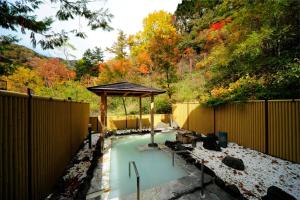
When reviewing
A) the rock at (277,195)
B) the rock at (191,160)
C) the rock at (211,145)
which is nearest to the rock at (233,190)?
the rock at (277,195)

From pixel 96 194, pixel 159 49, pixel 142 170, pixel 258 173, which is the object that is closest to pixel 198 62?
pixel 159 49

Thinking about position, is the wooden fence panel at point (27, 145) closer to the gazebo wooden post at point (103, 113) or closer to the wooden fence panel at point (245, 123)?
the gazebo wooden post at point (103, 113)

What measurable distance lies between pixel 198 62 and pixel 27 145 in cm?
1848

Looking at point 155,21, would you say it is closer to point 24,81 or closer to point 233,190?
point 24,81

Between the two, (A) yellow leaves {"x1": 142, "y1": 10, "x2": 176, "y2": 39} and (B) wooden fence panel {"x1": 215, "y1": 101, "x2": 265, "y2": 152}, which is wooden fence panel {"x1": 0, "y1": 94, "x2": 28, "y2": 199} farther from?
(A) yellow leaves {"x1": 142, "y1": 10, "x2": 176, "y2": 39}

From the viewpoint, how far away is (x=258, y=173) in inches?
188

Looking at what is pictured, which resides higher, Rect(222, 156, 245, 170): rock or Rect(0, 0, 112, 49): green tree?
Rect(0, 0, 112, 49): green tree

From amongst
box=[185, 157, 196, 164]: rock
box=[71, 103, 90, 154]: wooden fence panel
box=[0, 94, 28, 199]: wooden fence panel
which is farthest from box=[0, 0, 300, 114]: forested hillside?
box=[0, 94, 28, 199]: wooden fence panel

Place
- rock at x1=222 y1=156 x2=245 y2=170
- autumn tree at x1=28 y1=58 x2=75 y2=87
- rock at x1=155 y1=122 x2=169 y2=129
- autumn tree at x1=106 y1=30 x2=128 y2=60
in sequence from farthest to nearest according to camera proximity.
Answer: autumn tree at x1=106 y1=30 x2=128 y2=60 → autumn tree at x1=28 y1=58 x2=75 y2=87 → rock at x1=155 y1=122 x2=169 y2=129 → rock at x1=222 y1=156 x2=245 y2=170

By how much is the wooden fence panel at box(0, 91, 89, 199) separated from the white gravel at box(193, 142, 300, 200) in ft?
12.7

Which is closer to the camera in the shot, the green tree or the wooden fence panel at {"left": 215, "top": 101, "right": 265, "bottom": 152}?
the green tree

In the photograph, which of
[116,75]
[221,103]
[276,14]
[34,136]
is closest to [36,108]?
[34,136]

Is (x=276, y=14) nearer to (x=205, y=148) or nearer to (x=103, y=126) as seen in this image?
(x=205, y=148)

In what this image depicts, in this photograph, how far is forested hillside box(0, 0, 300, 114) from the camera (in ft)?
23.7
